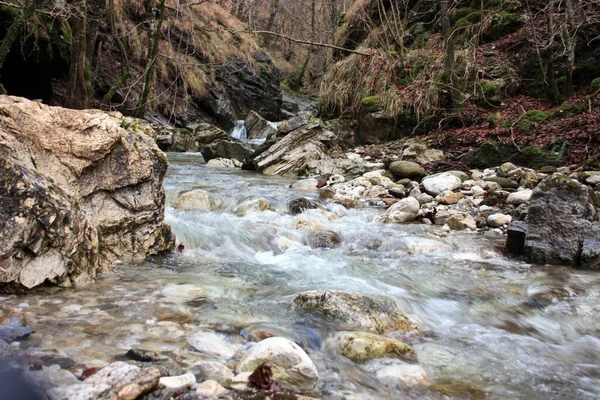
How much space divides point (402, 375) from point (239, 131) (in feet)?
54.3

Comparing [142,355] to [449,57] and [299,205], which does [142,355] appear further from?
[449,57]

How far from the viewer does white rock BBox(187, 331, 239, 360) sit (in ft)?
6.33

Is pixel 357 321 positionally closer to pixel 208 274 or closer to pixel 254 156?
pixel 208 274

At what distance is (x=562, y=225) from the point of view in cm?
421

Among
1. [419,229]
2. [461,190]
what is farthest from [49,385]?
[461,190]

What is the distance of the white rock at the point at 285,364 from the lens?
5.67ft

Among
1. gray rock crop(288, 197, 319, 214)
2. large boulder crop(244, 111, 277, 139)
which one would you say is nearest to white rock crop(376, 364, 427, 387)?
gray rock crop(288, 197, 319, 214)

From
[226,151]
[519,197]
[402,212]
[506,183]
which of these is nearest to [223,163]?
[226,151]

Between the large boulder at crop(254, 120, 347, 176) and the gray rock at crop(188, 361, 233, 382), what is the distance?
8165 mm

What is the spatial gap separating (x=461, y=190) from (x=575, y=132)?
2.75 m

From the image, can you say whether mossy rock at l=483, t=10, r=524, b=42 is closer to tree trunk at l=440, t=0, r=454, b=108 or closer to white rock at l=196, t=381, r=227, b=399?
tree trunk at l=440, t=0, r=454, b=108

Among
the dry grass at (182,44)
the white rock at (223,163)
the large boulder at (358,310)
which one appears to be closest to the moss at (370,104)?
the dry grass at (182,44)

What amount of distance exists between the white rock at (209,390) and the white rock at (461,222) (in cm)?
467

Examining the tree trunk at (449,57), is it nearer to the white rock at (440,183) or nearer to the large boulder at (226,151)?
the white rock at (440,183)
